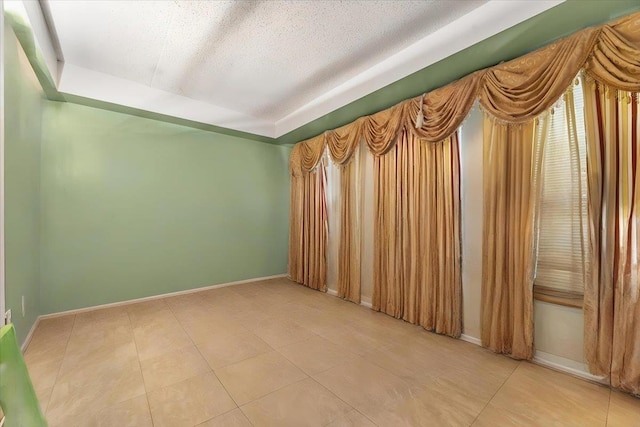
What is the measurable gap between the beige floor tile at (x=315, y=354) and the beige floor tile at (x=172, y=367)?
2.16 feet

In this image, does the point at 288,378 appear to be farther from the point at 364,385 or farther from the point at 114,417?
the point at 114,417

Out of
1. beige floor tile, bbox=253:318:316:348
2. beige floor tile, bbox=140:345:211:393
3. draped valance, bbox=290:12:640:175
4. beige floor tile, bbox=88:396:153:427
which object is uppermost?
draped valance, bbox=290:12:640:175

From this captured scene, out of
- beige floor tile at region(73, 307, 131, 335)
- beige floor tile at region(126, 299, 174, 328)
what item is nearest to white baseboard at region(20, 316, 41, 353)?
beige floor tile at region(73, 307, 131, 335)

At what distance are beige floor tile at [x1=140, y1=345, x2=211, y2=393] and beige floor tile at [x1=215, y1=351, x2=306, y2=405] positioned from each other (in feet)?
0.66

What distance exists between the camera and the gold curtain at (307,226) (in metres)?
4.05

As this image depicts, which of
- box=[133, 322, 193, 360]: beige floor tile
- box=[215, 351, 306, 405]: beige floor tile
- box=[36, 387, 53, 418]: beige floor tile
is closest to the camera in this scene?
box=[36, 387, 53, 418]: beige floor tile

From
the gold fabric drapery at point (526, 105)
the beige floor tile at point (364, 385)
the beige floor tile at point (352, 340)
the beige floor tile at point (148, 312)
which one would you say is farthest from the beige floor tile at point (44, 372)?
the gold fabric drapery at point (526, 105)

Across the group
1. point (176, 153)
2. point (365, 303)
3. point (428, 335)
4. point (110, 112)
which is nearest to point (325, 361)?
point (428, 335)

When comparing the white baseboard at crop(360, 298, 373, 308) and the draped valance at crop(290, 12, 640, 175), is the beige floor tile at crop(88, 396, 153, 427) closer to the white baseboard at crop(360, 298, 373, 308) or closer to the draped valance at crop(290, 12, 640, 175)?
the white baseboard at crop(360, 298, 373, 308)

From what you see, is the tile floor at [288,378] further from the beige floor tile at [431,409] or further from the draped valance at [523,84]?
the draped valance at [523,84]

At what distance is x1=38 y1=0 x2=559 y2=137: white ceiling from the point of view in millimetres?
1941

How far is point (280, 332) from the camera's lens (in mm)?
2566

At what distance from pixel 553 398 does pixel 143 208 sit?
4.44 m

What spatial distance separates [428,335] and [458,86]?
7.76 ft
